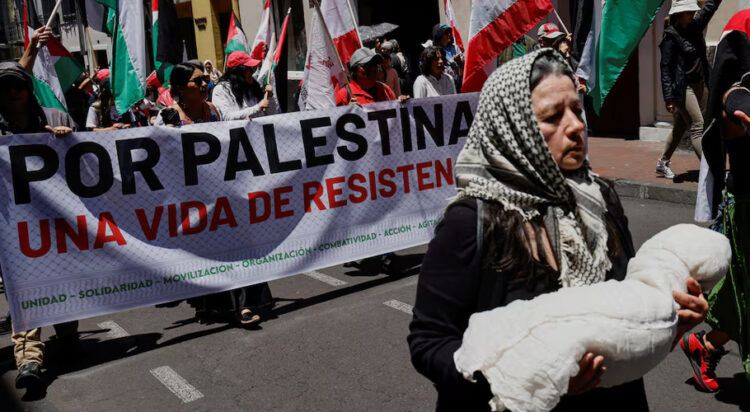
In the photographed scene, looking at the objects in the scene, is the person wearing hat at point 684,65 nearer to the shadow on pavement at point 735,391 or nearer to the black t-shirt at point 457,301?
the shadow on pavement at point 735,391

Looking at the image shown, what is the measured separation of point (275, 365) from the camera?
180 inches

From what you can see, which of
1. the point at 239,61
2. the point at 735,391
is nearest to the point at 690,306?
the point at 735,391

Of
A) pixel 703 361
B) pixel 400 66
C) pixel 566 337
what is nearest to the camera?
pixel 566 337

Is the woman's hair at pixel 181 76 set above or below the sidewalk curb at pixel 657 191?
above

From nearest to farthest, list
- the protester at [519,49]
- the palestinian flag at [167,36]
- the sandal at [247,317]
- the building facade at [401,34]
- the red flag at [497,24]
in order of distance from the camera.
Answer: the sandal at [247,317] → the red flag at [497,24] → the palestinian flag at [167,36] → the protester at [519,49] → the building facade at [401,34]

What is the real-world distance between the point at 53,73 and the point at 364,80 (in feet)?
9.36

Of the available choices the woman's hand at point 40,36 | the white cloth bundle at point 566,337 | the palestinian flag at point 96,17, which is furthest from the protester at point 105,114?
the white cloth bundle at point 566,337

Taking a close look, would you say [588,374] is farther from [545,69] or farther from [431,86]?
[431,86]

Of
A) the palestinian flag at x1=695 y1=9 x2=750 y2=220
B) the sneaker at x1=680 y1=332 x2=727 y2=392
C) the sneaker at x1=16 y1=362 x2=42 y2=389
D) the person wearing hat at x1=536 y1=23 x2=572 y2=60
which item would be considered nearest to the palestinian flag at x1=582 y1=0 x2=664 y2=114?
the palestinian flag at x1=695 y1=9 x2=750 y2=220

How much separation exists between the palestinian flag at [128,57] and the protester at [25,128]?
1.03m

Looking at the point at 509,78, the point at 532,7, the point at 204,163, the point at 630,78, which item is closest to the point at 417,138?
the point at 532,7

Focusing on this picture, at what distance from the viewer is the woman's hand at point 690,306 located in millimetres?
1657

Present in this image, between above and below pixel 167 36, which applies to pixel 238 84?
below

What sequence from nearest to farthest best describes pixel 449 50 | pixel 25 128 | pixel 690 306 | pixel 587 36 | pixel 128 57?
pixel 690 306 → pixel 25 128 → pixel 587 36 → pixel 128 57 → pixel 449 50
